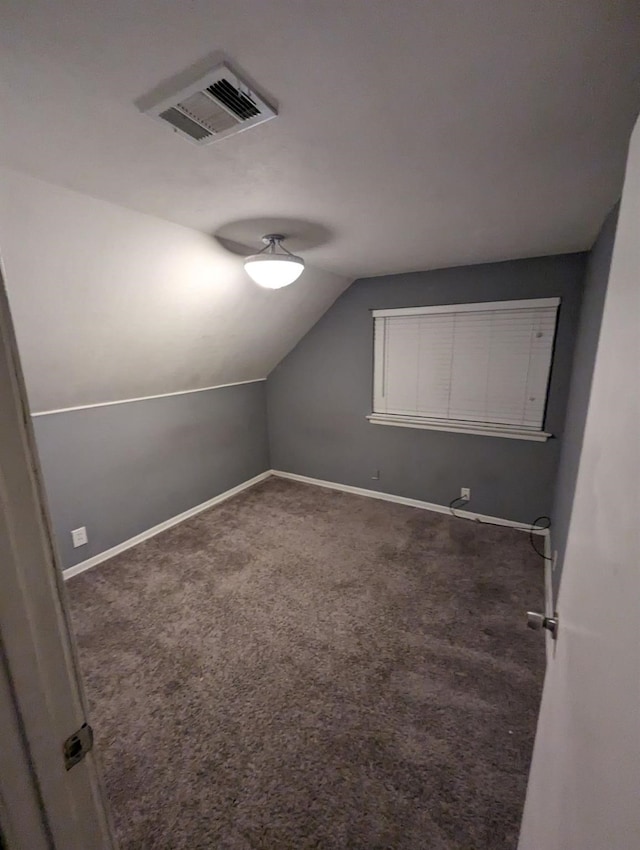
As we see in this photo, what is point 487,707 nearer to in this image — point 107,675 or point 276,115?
point 107,675

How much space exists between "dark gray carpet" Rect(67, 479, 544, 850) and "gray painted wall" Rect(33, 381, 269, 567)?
31 centimetres

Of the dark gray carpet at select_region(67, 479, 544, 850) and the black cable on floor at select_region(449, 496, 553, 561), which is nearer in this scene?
the dark gray carpet at select_region(67, 479, 544, 850)

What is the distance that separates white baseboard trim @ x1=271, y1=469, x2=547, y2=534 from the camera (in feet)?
10.2

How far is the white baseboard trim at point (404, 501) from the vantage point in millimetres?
3096

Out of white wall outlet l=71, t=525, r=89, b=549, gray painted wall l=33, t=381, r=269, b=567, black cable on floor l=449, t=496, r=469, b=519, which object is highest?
gray painted wall l=33, t=381, r=269, b=567

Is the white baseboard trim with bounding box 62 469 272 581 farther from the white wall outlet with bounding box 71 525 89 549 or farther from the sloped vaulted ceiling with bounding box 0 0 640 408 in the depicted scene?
the sloped vaulted ceiling with bounding box 0 0 640 408

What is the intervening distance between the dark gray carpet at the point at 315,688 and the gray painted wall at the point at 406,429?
0.53 metres

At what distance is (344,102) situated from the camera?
96 cm

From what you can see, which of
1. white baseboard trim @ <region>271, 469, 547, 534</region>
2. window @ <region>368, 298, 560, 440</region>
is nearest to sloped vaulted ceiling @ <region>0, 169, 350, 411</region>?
window @ <region>368, 298, 560, 440</region>

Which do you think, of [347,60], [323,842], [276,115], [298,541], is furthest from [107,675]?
[347,60]

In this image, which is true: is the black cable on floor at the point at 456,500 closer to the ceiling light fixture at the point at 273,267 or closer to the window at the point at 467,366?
the window at the point at 467,366

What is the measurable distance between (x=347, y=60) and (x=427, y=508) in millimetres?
3274

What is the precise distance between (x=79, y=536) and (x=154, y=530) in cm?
61

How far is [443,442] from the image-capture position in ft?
10.8
